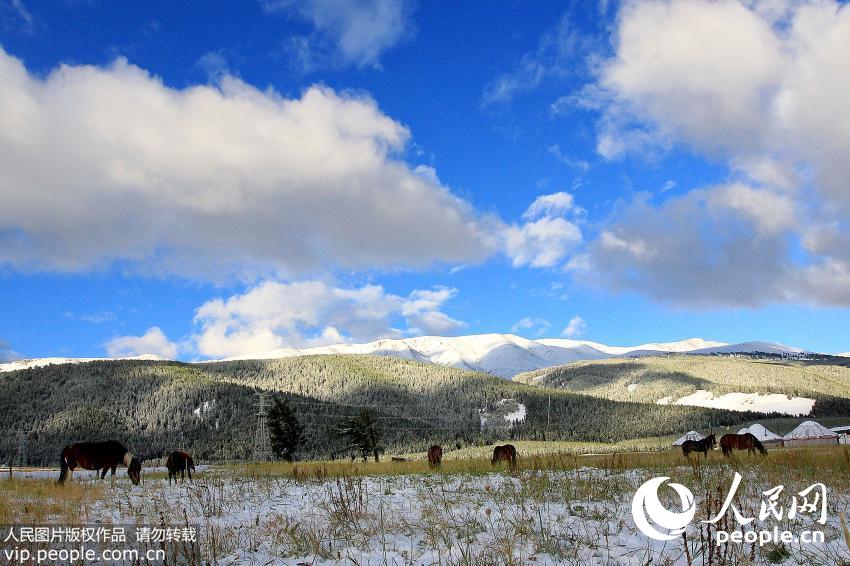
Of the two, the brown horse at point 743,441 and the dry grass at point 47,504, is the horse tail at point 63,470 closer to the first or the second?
the dry grass at point 47,504

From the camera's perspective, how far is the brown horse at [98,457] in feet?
51.2

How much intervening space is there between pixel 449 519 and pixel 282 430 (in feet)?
233

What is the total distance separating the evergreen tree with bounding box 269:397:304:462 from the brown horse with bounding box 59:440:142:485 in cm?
5900

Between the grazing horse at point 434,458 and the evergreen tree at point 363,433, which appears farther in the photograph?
the evergreen tree at point 363,433

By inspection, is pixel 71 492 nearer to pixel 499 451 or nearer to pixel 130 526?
pixel 130 526

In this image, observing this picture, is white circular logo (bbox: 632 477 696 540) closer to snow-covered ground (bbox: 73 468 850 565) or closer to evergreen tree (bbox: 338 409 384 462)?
snow-covered ground (bbox: 73 468 850 565)

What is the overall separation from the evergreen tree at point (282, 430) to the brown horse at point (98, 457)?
59.0 m

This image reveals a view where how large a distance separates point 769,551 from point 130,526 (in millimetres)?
7988

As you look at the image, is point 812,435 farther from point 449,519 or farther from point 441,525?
point 441,525

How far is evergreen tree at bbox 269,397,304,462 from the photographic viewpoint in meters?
73.8

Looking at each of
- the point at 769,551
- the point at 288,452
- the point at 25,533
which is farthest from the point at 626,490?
the point at 288,452

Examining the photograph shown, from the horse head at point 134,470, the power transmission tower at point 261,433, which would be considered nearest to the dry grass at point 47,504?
the horse head at point 134,470

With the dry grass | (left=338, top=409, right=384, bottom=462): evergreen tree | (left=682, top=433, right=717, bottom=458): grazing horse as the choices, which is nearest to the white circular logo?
the dry grass

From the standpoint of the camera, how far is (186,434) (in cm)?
19012
